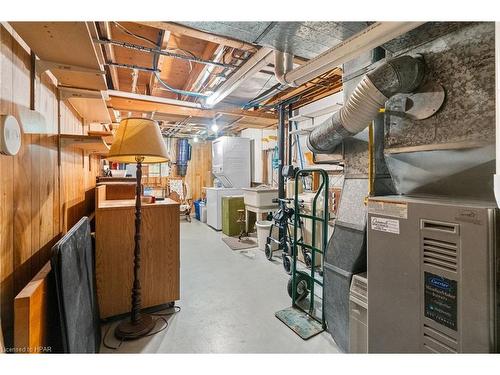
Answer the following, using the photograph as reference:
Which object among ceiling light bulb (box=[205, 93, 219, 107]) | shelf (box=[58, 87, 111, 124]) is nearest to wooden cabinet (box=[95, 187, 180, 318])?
shelf (box=[58, 87, 111, 124])

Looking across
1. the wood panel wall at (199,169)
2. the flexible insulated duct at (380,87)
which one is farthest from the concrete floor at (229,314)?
the wood panel wall at (199,169)

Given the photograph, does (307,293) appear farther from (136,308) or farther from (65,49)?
(65,49)

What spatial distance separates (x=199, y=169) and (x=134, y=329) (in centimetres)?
633

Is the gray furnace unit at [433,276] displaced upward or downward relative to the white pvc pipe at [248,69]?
downward

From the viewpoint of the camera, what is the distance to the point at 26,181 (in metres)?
1.12

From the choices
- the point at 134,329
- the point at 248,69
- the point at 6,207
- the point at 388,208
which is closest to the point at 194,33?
the point at 248,69

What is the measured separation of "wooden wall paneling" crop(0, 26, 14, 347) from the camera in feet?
3.02

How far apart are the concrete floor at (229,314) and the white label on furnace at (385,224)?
1.10 metres

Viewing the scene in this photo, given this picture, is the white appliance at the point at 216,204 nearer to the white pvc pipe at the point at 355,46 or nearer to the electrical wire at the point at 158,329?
the electrical wire at the point at 158,329

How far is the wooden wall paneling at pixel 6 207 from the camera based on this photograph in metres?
0.92

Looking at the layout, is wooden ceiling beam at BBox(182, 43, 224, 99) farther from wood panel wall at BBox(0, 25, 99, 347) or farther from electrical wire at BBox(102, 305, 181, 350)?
electrical wire at BBox(102, 305, 181, 350)

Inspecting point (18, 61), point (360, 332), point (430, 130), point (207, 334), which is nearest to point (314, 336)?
point (360, 332)

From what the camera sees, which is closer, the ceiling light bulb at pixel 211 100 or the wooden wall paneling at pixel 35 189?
the wooden wall paneling at pixel 35 189

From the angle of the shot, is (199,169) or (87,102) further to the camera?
(199,169)
